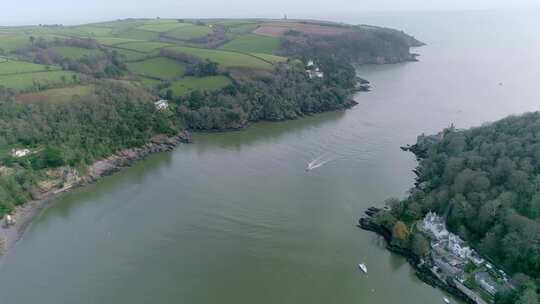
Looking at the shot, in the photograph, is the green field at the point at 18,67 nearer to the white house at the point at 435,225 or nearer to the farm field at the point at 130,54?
the farm field at the point at 130,54

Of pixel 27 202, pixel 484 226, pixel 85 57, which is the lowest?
pixel 27 202

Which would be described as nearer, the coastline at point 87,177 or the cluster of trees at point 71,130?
the coastline at point 87,177

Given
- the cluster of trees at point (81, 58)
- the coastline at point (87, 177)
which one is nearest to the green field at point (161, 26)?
the cluster of trees at point (81, 58)

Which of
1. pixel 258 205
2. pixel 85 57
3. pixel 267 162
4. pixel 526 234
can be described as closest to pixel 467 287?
pixel 526 234

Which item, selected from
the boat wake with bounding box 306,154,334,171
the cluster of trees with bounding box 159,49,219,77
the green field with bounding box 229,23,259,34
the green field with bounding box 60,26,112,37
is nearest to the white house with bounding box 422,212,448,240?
the boat wake with bounding box 306,154,334,171

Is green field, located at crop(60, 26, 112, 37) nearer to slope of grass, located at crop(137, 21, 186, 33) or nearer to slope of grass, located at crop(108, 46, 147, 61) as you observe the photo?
slope of grass, located at crop(137, 21, 186, 33)

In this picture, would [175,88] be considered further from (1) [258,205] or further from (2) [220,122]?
(1) [258,205]
